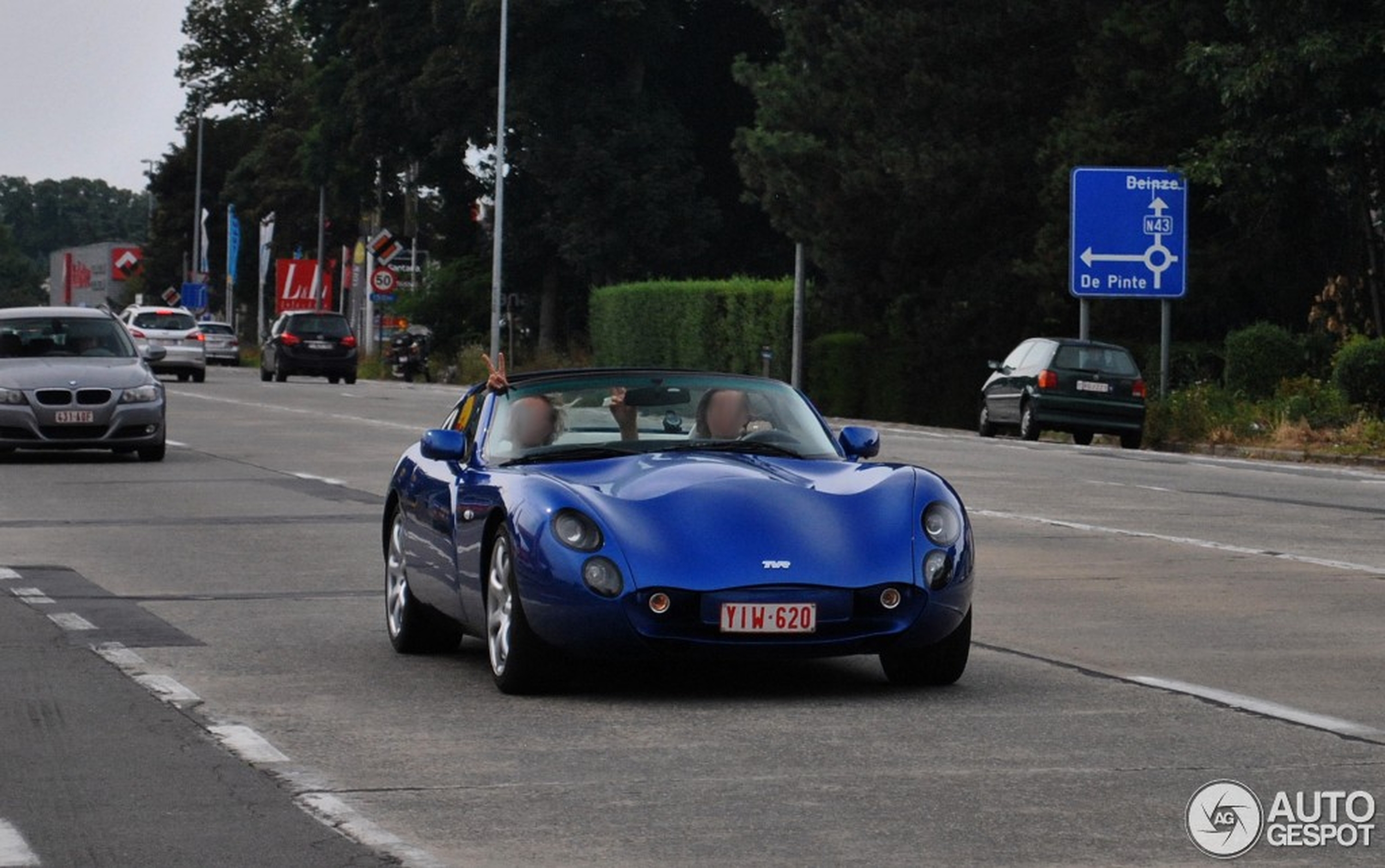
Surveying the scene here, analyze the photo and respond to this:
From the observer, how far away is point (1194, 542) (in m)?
17.6

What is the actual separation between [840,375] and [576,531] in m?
42.9

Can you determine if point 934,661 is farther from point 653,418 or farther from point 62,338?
point 62,338

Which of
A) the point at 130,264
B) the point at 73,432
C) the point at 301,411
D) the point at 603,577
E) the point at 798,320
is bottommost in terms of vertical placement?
the point at 301,411

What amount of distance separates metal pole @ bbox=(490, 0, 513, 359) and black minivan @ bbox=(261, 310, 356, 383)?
3.82 metres

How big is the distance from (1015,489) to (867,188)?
25.7 m

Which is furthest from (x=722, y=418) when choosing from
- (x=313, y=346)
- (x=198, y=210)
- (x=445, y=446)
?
(x=198, y=210)

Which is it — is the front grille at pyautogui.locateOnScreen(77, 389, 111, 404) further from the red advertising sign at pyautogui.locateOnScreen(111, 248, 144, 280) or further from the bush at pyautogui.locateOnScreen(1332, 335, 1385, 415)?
the red advertising sign at pyautogui.locateOnScreen(111, 248, 144, 280)

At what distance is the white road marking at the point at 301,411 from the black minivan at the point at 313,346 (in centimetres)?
1171

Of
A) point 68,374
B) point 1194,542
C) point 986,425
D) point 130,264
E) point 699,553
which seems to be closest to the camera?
point 699,553

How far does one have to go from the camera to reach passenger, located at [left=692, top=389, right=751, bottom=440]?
10977 millimetres

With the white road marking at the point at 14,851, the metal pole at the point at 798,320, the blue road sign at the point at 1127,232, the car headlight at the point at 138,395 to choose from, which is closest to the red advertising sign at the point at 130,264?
the metal pole at the point at 798,320

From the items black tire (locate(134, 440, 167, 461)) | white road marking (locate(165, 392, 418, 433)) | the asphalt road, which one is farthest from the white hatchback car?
the asphalt road

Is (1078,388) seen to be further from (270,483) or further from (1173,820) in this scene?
(1173,820)

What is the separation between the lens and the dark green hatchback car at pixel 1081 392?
124 ft
